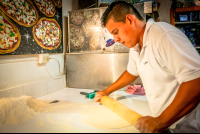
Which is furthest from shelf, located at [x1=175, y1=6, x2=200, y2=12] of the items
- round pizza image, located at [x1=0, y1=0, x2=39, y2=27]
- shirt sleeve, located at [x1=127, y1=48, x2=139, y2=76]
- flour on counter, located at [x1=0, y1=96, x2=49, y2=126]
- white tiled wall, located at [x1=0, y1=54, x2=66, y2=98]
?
flour on counter, located at [x1=0, y1=96, x2=49, y2=126]

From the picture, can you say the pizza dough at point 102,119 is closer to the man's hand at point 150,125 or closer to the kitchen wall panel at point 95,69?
the man's hand at point 150,125

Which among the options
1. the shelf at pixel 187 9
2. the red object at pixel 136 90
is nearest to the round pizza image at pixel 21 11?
the red object at pixel 136 90

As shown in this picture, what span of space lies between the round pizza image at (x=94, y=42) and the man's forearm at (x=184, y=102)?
1199 millimetres

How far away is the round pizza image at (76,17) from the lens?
5.71 ft

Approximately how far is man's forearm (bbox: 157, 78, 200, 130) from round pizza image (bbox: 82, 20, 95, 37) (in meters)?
1.29

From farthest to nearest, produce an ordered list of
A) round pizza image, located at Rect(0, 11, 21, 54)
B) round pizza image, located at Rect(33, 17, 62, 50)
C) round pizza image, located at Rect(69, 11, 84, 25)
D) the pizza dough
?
1. round pizza image, located at Rect(69, 11, 84, 25)
2. round pizza image, located at Rect(33, 17, 62, 50)
3. round pizza image, located at Rect(0, 11, 21, 54)
4. the pizza dough

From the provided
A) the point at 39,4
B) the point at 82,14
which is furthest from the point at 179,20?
the point at 39,4

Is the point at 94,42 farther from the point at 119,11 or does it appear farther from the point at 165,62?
the point at 165,62

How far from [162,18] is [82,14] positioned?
1.91 m

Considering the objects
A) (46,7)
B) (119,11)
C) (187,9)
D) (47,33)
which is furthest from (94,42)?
(187,9)

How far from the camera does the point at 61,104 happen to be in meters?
1.14

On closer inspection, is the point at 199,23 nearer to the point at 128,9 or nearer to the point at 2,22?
the point at 128,9

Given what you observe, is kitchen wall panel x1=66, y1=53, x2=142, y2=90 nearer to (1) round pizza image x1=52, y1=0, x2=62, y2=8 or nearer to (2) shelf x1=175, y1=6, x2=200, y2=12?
(1) round pizza image x1=52, y1=0, x2=62, y2=8

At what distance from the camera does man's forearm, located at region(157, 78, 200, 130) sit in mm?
583
